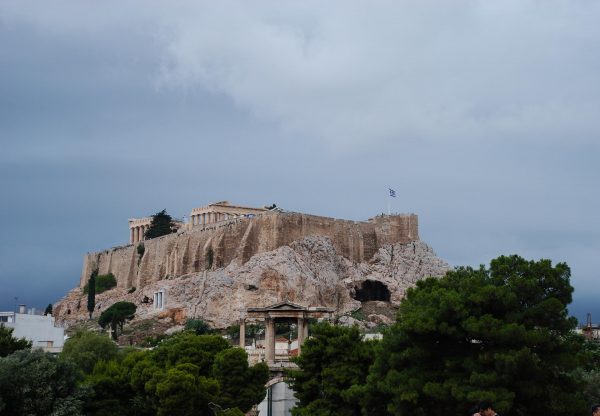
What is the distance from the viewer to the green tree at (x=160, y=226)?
106m

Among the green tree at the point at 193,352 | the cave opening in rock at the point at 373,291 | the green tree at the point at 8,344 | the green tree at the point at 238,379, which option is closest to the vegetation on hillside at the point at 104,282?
the cave opening in rock at the point at 373,291

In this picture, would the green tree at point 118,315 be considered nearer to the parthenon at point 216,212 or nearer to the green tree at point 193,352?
the parthenon at point 216,212

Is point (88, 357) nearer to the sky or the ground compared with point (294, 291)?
nearer to the ground

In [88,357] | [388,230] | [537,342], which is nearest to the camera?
[537,342]

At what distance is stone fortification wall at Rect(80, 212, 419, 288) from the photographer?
8550cm

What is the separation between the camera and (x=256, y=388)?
37.3 m

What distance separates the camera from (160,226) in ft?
349

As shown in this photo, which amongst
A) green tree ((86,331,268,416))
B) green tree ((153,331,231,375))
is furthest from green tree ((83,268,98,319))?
green tree ((153,331,231,375))

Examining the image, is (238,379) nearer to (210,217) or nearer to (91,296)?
(210,217)

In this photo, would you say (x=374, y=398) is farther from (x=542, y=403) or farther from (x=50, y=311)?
(x=50, y=311)

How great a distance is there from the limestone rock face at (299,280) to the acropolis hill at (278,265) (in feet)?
0.29

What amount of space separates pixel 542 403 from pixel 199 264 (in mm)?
67980

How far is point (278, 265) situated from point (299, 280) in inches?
93.4

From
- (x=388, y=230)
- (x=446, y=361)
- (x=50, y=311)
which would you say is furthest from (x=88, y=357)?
(x=50, y=311)
